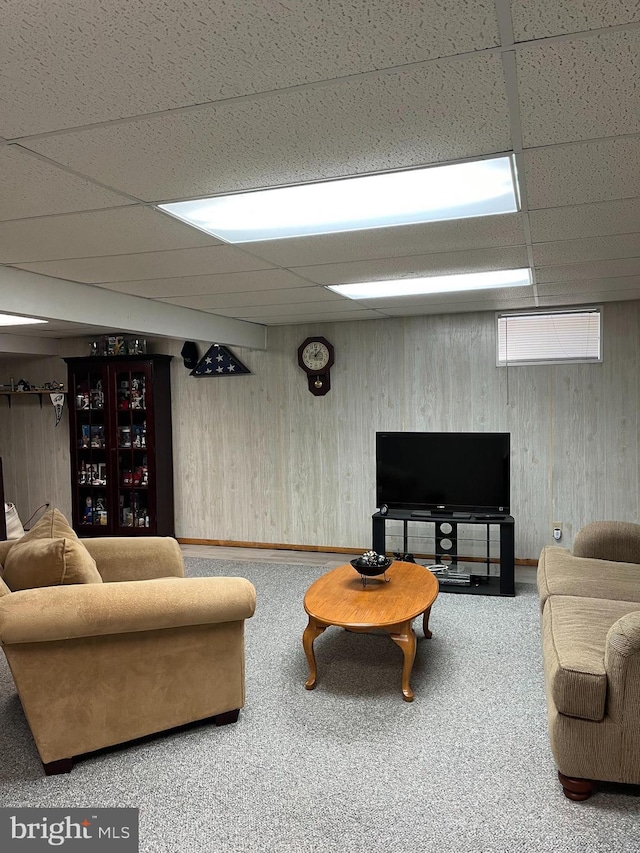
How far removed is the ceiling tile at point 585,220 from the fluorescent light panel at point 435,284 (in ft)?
2.71

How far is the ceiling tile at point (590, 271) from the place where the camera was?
3.45 m

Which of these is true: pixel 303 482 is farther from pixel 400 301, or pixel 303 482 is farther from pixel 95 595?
pixel 95 595

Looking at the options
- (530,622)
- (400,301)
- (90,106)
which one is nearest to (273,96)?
(90,106)

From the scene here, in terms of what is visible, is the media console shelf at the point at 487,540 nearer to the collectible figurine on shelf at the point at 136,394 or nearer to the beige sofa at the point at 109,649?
the beige sofa at the point at 109,649

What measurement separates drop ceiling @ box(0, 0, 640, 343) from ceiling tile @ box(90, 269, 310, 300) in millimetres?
593

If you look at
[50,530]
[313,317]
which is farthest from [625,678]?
[313,317]

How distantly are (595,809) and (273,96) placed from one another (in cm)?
255

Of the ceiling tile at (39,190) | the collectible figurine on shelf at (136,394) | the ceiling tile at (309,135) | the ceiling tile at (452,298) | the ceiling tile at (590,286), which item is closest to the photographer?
the ceiling tile at (309,135)

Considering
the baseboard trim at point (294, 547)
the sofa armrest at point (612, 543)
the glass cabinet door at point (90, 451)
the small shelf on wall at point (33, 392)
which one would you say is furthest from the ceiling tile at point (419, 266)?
the small shelf on wall at point (33, 392)

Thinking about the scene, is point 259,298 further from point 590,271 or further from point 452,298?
point 590,271

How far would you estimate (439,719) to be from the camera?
9.32ft

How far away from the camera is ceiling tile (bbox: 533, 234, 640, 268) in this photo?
114 inches

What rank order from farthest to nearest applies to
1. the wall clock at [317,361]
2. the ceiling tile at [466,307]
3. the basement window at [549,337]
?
the wall clock at [317,361] < the basement window at [549,337] < the ceiling tile at [466,307]

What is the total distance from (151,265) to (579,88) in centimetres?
232
